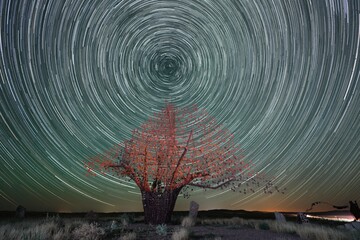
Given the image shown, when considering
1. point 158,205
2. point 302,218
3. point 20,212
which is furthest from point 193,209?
A: point 20,212

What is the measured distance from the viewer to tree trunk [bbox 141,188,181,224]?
44.3 ft

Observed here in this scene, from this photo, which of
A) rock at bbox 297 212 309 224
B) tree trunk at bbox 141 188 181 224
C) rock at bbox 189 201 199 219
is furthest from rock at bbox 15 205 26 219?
rock at bbox 297 212 309 224

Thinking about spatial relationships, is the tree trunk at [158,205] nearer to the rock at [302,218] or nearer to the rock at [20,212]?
the rock at [302,218]

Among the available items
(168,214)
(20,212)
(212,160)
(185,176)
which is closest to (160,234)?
(168,214)

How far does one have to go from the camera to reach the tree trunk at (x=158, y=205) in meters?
13.5

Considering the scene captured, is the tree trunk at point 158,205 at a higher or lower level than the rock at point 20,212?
lower

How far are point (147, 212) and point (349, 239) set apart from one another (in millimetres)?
9792

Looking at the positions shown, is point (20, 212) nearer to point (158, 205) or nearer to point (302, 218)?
point (158, 205)

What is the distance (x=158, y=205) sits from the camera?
1375cm

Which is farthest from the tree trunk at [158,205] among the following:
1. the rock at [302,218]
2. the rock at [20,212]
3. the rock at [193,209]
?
A: the rock at [20,212]

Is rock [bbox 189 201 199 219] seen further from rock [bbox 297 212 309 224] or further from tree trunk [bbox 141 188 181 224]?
rock [bbox 297 212 309 224]

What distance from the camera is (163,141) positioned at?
15.4m

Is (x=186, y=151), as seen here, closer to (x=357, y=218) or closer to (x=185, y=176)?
(x=185, y=176)

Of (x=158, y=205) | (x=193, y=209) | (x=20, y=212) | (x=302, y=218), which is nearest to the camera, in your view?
(x=158, y=205)
